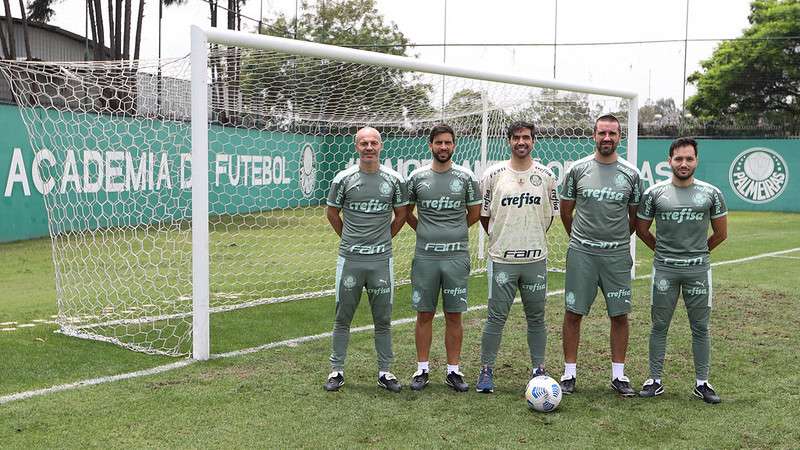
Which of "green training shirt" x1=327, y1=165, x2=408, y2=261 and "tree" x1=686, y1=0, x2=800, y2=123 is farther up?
"tree" x1=686, y1=0, x2=800, y2=123

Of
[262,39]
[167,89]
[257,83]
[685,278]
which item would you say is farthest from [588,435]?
[257,83]

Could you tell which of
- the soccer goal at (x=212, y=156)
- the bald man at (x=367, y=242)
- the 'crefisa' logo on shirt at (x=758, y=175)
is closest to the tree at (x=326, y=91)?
the soccer goal at (x=212, y=156)

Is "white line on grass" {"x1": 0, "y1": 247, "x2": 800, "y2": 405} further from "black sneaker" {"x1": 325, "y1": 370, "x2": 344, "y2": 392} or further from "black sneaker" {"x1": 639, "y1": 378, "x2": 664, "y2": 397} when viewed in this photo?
"black sneaker" {"x1": 639, "y1": 378, "x2": 664, "y2": 397}

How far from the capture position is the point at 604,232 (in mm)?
4547

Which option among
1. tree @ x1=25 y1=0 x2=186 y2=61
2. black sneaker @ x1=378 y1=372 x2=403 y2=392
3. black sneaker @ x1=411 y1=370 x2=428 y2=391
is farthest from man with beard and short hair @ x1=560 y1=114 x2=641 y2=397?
tree @ x1=25 y1=0 x2=186 y2=61

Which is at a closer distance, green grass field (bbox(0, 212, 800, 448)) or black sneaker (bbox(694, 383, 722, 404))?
green grass field (bbox(0, 212, 800, 448))

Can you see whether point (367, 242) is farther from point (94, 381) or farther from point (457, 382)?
point (94, 381)

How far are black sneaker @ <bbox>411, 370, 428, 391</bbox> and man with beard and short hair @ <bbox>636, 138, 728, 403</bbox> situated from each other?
1.30 m

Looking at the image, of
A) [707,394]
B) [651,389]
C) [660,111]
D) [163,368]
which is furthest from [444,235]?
[660,111]

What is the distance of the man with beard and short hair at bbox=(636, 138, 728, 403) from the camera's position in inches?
175

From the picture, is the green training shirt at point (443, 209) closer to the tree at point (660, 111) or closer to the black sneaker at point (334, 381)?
the black sneaker at point (334, 381)

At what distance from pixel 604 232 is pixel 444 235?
37.1 inches

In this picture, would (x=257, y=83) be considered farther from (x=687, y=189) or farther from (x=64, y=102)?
(x=687, y=189)

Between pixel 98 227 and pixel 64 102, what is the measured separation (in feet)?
4.27
